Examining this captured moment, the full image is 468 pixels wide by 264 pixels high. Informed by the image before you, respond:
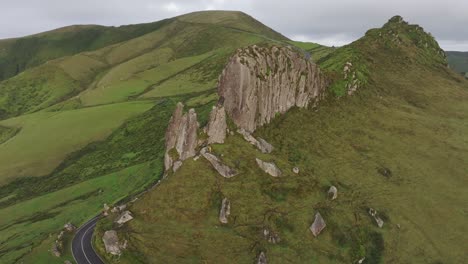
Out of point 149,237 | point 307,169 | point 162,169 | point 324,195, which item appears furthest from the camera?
point 162,169

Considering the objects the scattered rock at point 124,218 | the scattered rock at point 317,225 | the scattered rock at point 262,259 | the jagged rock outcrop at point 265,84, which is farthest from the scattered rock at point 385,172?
the scattered rock at point 124,218

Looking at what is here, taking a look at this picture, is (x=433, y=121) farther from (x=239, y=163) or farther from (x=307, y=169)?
(x=239, y=163)

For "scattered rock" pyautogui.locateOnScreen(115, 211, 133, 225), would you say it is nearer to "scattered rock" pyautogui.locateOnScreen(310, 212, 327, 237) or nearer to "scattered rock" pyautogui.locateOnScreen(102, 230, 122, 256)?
"scattered rock" pyautogui.locateOnScreen(102, 230, 122, 256)

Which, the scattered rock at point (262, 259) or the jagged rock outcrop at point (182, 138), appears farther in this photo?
the jagged rock outcrop at point (182, 138)

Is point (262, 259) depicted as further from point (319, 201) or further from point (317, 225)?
point (319, 201)

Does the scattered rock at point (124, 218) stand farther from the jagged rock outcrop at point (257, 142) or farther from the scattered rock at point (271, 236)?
the jagged rock outcrop at point (257, 142)

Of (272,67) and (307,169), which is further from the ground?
(272,67)

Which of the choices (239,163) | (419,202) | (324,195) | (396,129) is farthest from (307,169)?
(396,129)
